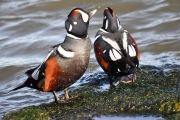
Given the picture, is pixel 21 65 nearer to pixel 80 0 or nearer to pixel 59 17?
→ pixel 59 17

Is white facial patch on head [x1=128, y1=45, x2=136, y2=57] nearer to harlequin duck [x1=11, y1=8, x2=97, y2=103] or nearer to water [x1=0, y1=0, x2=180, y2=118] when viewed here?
harlequin duck [x1=11, y1=8, x2=97, y2=103]

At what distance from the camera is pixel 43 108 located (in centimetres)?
646

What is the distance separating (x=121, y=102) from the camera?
20.1 ft

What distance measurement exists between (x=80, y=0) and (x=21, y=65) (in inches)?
172

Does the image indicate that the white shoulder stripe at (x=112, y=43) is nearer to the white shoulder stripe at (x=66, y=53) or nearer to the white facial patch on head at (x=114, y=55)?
the white facial patch on head at (x=114, y=55)

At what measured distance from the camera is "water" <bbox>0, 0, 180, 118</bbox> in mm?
9312

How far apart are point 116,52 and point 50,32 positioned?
18.0 ft

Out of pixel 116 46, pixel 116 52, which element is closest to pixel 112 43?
pixel 116 46

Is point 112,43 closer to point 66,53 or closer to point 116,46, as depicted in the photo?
point 116,46

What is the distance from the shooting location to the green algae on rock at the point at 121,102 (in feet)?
19.1

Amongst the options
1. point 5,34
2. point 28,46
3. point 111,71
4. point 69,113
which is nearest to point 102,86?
point 111,71

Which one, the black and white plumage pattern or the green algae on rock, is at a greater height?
the black and white plumage pattern

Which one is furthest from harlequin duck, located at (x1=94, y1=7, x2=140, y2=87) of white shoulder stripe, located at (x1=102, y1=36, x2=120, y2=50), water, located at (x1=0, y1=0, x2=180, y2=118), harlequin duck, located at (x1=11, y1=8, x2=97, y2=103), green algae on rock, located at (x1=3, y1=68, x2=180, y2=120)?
water, located at (x1=0, y1=0, x2=180, y2=118)

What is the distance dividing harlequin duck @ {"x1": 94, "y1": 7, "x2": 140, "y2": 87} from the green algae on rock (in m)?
0.23
